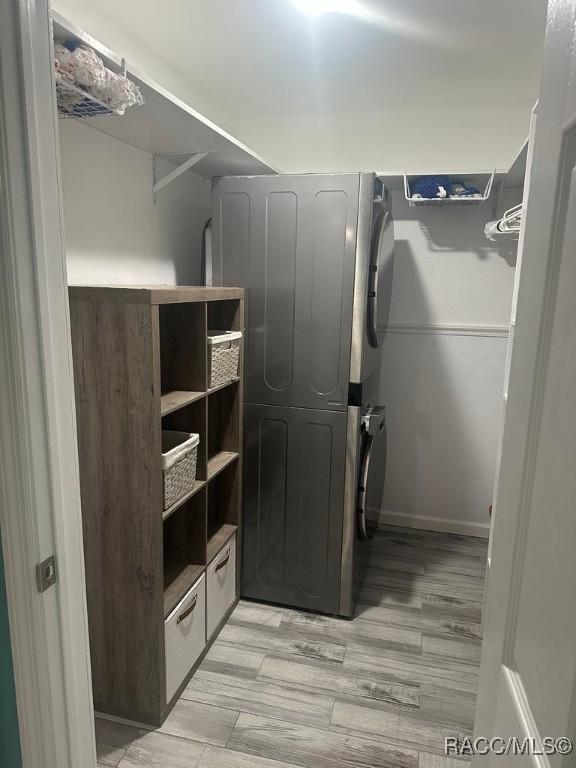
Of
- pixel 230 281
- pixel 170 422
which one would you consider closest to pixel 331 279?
pixel 230 281

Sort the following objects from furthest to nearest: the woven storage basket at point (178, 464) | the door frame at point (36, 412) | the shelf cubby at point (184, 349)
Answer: the shelf cubby at point (184, 349) < the woven storage basket at point (178, 464) < the door frame at point (36, 412)

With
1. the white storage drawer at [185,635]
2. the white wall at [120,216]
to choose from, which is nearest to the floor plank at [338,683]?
the white storage drawer at [185,635]

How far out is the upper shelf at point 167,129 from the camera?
4.41ft

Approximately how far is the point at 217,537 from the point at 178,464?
0.69 metres

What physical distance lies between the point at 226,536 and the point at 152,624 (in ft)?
2.09

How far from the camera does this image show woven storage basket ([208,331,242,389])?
2039 millimetres

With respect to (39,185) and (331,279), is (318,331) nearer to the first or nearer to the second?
(331,279)

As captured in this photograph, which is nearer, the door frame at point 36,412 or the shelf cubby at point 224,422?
the door frame at point 36,412

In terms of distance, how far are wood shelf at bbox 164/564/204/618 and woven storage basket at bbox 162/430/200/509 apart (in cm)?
37

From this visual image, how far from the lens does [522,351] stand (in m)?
0.82

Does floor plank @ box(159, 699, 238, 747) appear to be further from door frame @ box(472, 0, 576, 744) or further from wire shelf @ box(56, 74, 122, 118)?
wire shelf @ box(56, 74, 122, 118)

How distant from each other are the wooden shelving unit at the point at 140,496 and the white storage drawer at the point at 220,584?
0.05 feet

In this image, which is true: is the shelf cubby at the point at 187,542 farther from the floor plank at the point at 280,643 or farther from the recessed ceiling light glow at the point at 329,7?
the recessed ceiling light glow at the point at 329,7

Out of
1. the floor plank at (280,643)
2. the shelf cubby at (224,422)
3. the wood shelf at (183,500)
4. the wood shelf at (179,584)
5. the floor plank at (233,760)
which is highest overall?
the shelf cubby at (224,422)
